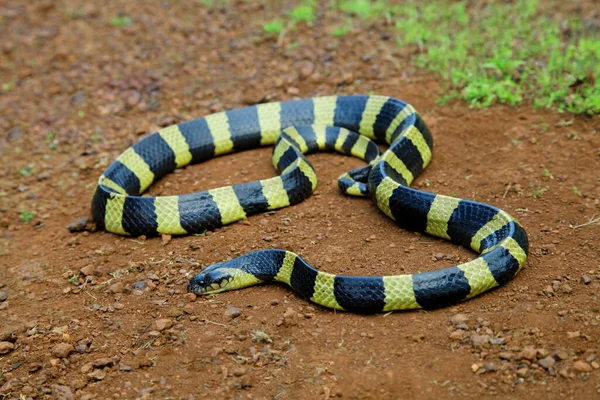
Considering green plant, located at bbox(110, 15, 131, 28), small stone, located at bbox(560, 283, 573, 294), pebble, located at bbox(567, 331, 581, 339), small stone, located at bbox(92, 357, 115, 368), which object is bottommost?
small stone, located at bbox(92, 357, 115, 368)

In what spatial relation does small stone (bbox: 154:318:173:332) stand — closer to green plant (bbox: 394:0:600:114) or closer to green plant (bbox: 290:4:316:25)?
green plant (bbox: 394:0:600:114)

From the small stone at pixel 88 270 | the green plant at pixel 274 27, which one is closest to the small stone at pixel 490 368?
the small stone at pixel 88 270

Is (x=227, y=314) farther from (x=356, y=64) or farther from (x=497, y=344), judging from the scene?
(x=356, y=64)

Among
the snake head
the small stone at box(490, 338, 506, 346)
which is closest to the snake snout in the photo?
the snake head

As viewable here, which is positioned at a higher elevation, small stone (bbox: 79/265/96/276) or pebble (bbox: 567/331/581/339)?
pebble (bbox: 567/331/581/339)

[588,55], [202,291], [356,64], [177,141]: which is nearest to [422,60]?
[356,64]

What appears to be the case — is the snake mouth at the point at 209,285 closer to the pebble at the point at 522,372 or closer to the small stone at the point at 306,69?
the pebble at the point at 522,372
